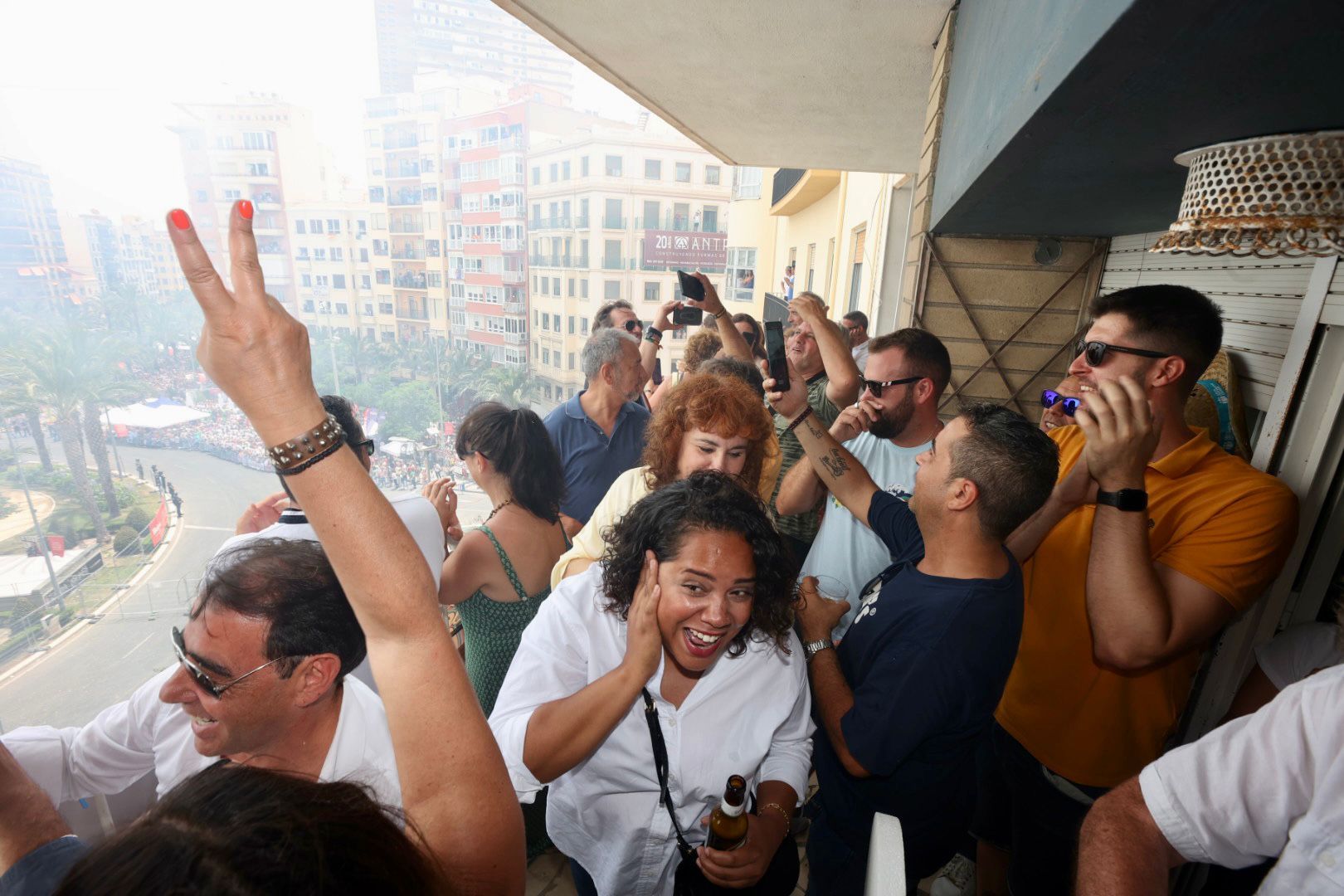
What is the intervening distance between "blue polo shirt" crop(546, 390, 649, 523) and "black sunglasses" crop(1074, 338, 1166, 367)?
7.76 feet

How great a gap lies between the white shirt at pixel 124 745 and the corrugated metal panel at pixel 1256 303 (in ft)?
11.2

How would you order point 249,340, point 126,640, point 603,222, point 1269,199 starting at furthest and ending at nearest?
point 603,222 → point 126,640 → point 1269,199 → point 249,340

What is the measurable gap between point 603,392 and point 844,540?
75.8 inches

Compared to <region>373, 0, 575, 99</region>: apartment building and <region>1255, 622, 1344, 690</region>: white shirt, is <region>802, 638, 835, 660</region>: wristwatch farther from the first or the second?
<region>373, 0, 575, 99</region>: apartment building

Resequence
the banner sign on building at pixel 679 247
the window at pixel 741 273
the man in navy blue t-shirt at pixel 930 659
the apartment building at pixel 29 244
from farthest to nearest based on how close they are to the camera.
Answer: the banner sign on building at pixel 679 247, the window at pixel 741 273, the apartment building at pixel 29 244, the man in navy blue t-shirt at pixel 930 659

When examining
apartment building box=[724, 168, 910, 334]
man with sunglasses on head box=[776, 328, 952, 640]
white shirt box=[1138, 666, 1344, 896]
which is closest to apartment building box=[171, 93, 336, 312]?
man with sunglasses on head box=[776, 328, 952, 640]

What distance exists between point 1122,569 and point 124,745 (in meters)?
2.82

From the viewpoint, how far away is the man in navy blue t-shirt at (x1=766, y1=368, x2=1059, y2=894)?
1489mm

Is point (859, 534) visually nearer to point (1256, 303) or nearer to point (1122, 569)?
point (1122, 569)

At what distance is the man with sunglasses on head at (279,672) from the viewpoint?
1.27 meters

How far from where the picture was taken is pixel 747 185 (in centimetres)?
2898

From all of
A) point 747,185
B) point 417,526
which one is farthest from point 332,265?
point 747,185

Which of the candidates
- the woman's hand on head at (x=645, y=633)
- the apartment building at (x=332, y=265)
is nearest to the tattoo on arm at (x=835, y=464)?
the woman's hand on head at (x=645, y=633)

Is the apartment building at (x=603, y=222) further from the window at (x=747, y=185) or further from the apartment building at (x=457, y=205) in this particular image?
the window at (x=747, y=185)
